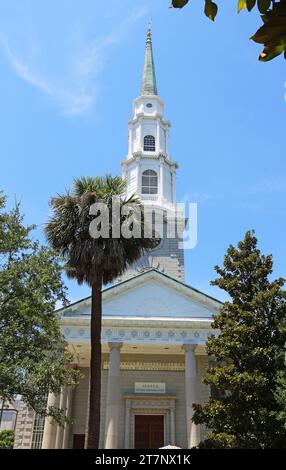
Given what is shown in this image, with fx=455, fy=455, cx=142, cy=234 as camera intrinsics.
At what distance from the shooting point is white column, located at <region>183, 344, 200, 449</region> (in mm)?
22422

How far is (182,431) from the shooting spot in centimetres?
2777

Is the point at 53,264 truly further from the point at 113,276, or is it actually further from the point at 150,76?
the point at 150,76

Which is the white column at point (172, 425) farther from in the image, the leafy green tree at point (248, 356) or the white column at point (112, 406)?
the leafy green tree at point (248, 356)

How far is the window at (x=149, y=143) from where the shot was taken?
144ft

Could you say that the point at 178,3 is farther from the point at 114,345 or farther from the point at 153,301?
the point at 153,301

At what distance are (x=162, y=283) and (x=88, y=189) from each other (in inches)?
478

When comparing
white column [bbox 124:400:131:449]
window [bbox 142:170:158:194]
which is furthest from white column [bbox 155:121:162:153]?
white column [bbox 124:400:131:449]

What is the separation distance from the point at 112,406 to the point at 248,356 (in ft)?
31.4

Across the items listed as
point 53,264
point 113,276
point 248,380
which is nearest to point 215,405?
point 248,380

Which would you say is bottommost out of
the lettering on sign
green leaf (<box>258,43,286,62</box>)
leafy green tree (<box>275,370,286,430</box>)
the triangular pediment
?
green leaf (<box>258,43,286,62</box>)

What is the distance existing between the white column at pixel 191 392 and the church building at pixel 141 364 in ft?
0.18

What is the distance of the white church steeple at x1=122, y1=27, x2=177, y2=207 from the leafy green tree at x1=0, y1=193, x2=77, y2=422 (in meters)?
24.7

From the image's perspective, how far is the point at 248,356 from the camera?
652 inches

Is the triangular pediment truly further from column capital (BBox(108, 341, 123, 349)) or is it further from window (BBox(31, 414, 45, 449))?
window (BBox(31, 414, 45, 449))
